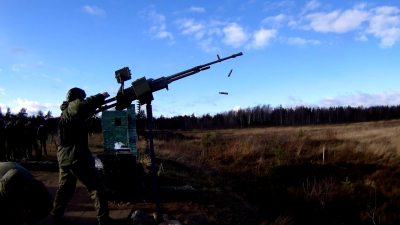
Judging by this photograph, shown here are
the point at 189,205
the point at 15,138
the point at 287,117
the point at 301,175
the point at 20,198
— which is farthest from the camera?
the point at 287,117

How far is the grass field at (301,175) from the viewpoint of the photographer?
32.8 ft

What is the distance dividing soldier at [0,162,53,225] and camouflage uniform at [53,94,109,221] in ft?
6.78

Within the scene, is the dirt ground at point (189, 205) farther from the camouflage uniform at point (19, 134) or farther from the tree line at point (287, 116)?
the tree line at point (287, 116)

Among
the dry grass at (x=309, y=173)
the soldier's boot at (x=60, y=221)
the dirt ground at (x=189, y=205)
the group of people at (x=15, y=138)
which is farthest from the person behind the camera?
the group of people at (x=15, y=138)

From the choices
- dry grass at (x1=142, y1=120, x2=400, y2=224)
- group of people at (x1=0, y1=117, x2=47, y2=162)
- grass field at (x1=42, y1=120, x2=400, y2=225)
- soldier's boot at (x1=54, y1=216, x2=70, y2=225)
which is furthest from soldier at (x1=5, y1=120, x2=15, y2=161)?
soldier's boot at (x1=54, y1=216, x2=70, y2=225)

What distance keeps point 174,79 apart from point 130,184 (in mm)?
2415

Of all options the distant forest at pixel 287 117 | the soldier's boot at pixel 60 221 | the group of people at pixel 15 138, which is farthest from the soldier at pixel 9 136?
the distant forest at pixel 287 117

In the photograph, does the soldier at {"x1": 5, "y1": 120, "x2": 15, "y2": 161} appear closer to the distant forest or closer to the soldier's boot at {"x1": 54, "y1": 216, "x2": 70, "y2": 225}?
the soldier's boot at {"x1": 54, "y1": 216, "x2": 70, "y2": 225}

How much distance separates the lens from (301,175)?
1555 cm

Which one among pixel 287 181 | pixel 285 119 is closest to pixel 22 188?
pixel 287 181

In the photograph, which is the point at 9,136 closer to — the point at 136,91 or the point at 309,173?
the point at 136,91

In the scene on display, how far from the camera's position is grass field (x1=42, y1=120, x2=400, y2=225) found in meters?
10.0

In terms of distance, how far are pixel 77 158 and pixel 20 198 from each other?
6.98ft

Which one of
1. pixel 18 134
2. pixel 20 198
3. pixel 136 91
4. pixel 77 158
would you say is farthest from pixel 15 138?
pixel 20 198
